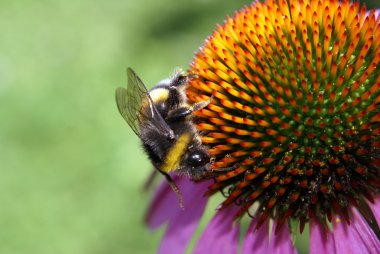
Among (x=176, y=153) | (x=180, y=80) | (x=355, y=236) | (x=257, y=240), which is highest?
(x=180, y=80)

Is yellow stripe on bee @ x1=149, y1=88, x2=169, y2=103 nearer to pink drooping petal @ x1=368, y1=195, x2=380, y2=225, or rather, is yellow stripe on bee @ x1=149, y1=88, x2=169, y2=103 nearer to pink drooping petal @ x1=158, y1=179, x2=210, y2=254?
pink drooping petal @ x1=158, y1=179, x2=210, y2=254

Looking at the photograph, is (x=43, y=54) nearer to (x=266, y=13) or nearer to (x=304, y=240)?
(x=304, y=240)

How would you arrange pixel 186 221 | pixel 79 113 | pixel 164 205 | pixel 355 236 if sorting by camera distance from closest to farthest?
pixel 355 236 → pixel 186 221 → pixel 164 205 → pixel 79 113

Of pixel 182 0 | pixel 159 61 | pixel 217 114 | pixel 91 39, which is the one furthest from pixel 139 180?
pixel 217 114

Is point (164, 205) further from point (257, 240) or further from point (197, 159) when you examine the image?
point (197, 159)

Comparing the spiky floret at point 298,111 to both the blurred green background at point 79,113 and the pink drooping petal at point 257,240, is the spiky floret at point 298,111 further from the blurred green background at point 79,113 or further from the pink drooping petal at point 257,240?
the blurred green background at point 79,113

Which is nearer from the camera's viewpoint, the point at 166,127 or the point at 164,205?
the point at 166,127

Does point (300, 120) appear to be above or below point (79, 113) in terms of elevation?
below

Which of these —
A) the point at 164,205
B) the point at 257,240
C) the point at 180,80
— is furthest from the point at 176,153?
the point at 164,205
